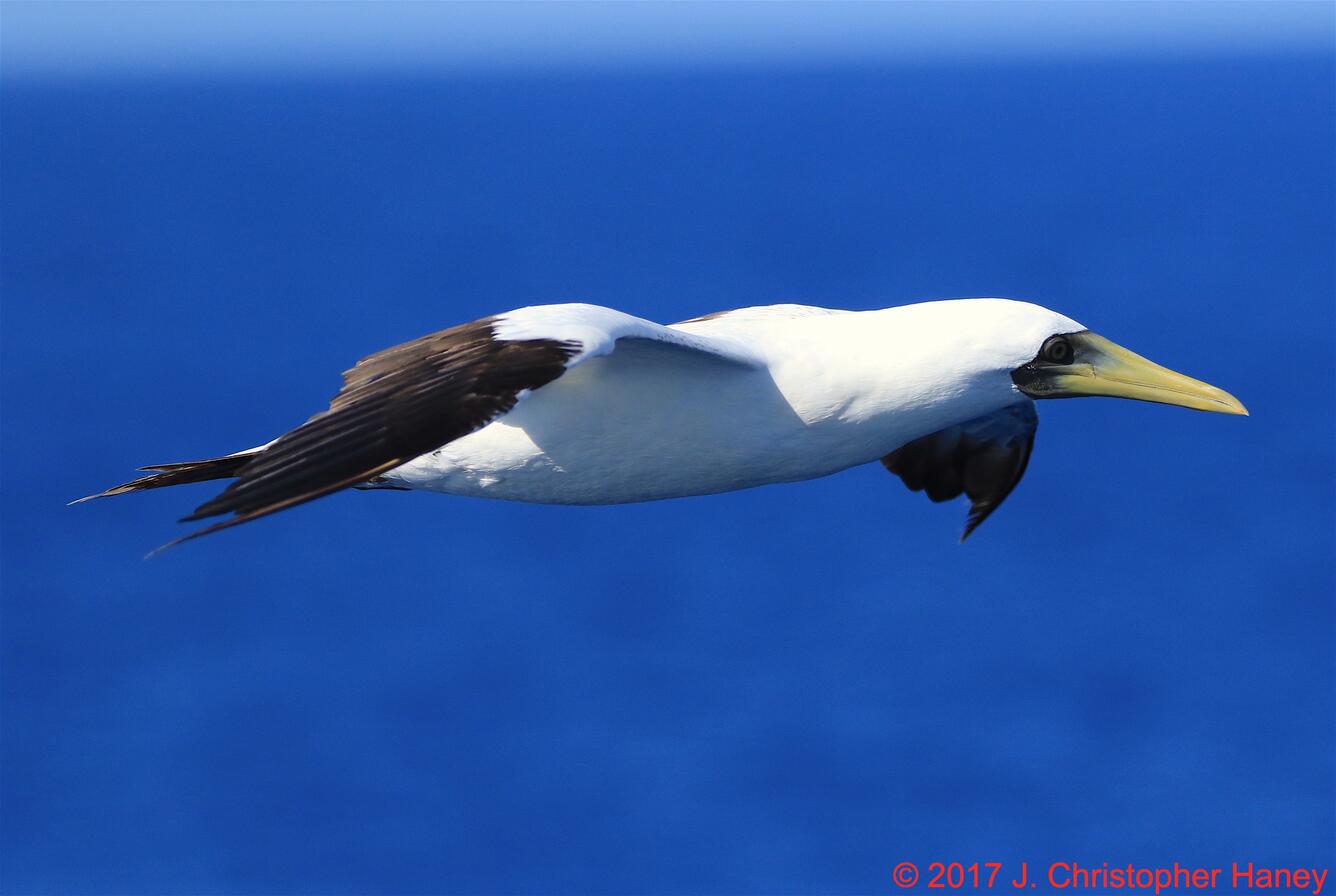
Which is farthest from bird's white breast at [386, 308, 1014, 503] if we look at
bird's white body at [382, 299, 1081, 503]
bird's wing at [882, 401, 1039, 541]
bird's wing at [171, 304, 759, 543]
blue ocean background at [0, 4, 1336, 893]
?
blue ocean background at [0, 4, 1336, 893]

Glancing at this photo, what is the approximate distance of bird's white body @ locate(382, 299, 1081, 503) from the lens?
420 inches

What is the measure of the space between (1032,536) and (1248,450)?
65.3 ft

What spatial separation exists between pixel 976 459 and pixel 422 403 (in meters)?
5.43

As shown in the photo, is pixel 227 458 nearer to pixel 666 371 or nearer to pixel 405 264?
pixel 666 371

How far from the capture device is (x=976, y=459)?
13438mm

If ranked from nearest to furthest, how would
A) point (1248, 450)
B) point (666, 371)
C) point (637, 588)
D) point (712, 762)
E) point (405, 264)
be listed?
point (666, 371), point (712, 762), point (637, 588), point (1248, 450), point (405, 264)

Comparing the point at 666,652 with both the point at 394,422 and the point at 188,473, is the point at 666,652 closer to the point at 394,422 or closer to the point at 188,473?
the point at 188,473

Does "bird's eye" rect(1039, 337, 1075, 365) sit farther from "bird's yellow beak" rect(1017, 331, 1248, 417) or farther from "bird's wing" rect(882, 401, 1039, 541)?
"bird's wing" rect(882, 401, 1039, 541)

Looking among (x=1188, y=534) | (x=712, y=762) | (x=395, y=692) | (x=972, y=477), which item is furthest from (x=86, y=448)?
(x=972, y=477)

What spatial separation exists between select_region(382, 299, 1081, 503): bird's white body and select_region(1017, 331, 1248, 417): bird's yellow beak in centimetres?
18

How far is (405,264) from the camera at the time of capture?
447 feet

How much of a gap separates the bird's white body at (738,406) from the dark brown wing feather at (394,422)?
1149 millimetres

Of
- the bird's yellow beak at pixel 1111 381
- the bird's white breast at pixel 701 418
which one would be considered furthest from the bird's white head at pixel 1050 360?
the bird's white breast at pixel 701 418

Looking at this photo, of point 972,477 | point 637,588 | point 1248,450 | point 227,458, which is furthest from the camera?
point 1248,450
